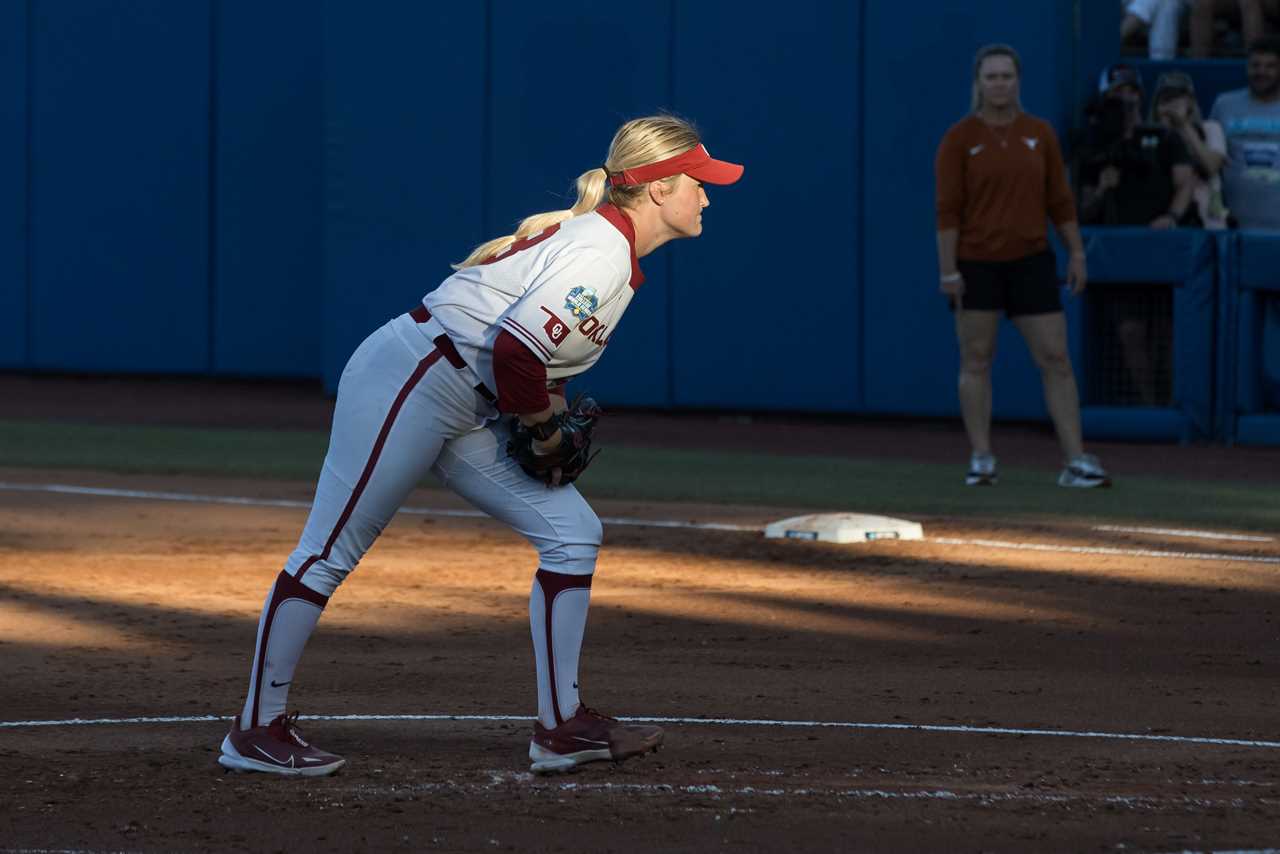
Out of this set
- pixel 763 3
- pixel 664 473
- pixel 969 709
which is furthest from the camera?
pixel 763 3

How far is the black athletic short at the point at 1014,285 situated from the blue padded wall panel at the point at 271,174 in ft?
29.7

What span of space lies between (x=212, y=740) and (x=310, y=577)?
32.0 inches

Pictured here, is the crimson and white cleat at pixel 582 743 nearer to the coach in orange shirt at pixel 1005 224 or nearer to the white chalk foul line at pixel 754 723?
the white chalk foul line at pixel 754 723

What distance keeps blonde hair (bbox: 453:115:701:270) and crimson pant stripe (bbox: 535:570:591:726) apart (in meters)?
0.82

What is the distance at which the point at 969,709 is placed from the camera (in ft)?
19.7

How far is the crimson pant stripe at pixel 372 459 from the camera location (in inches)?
196

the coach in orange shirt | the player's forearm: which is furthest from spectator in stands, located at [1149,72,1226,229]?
the player's forearm

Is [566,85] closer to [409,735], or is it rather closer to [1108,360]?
[1108,360]

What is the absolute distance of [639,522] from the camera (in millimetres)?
10352

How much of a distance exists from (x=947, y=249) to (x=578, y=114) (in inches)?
229

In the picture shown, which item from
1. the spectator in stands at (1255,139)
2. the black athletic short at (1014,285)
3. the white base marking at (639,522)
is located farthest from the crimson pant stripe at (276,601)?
the spectator in stands at (1255,139)

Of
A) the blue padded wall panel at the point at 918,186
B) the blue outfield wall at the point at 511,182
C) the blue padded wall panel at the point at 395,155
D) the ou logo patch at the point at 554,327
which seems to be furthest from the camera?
the blue padded wall panel at the point at 395,155

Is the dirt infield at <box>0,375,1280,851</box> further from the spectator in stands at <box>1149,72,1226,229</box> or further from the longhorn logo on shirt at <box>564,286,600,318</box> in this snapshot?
the spectator in stands at <box>1149,72,1226,229</box>

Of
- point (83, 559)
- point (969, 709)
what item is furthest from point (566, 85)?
point (969, 709)
